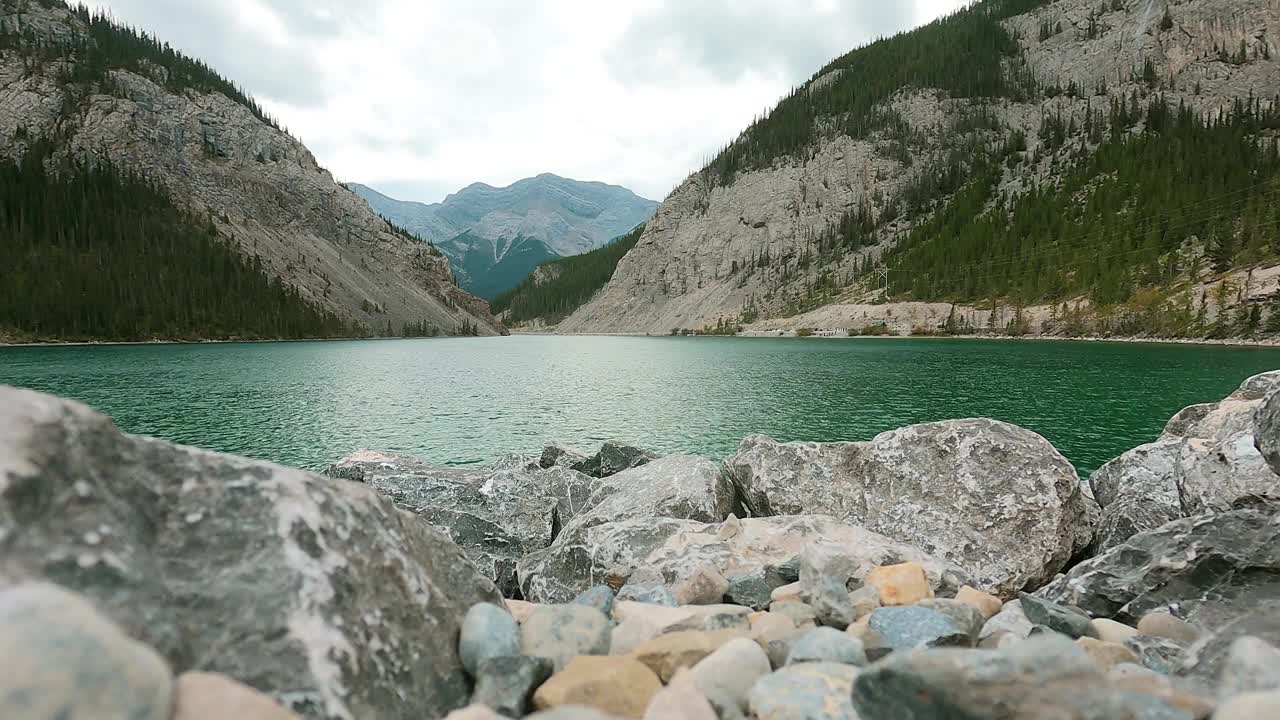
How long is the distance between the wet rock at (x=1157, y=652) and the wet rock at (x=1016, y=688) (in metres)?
2.64

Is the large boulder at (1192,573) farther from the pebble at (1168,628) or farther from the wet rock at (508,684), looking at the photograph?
the wet rock at (508,684)

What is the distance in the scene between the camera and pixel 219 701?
2.81 meters

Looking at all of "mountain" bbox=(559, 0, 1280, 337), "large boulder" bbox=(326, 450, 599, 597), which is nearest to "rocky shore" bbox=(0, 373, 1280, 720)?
"large boulder" bbox=(326, 450, 599, 597)

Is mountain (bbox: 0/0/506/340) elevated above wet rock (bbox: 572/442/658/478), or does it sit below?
above

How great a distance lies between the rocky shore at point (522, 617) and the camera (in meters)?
2.87

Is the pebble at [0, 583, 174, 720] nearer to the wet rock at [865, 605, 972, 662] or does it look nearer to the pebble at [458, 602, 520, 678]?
the pebble at [458, 602, 520, 678]

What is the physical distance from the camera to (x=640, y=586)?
7414 millimetres

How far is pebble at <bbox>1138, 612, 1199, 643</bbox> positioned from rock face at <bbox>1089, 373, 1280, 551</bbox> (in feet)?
8.95

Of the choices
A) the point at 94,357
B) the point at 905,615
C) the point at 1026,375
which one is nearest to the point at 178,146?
the point at 94,357

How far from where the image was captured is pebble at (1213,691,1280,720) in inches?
108

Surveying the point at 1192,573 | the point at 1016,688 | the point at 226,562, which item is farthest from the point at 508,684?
the point at 1192,573

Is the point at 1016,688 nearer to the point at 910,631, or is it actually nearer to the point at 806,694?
the point at 806,694

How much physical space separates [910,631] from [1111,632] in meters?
2.30

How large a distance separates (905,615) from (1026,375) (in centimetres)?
5741
